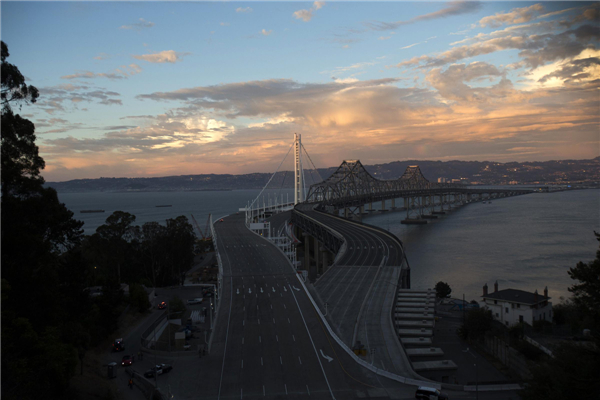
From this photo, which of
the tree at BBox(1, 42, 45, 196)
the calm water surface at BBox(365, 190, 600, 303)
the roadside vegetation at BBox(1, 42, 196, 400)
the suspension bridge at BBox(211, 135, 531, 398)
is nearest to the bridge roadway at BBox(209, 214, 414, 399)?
the suspension bridge at BBox(211, 135, 531, 398)

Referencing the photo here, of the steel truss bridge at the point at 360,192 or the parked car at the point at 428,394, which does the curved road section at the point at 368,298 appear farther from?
the steel truss bridge at the point at 360,192

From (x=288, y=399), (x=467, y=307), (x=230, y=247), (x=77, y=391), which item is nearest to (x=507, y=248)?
(x=467, y=307)

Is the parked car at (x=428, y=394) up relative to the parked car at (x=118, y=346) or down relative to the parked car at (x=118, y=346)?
up

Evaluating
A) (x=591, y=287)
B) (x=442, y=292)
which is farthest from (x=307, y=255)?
(x=591, y=287)

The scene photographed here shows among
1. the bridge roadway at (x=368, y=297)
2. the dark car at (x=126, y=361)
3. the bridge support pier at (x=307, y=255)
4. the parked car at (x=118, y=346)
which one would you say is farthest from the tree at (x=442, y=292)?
the dark car at (x=126, y=361)

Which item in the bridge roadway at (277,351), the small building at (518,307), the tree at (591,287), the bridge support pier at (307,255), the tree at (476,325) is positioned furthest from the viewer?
the bridge support pier at (307,255)

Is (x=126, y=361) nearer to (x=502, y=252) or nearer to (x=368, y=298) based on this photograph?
(x=368, y=298)

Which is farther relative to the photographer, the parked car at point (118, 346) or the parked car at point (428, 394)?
the parked car at point (118, 346)
